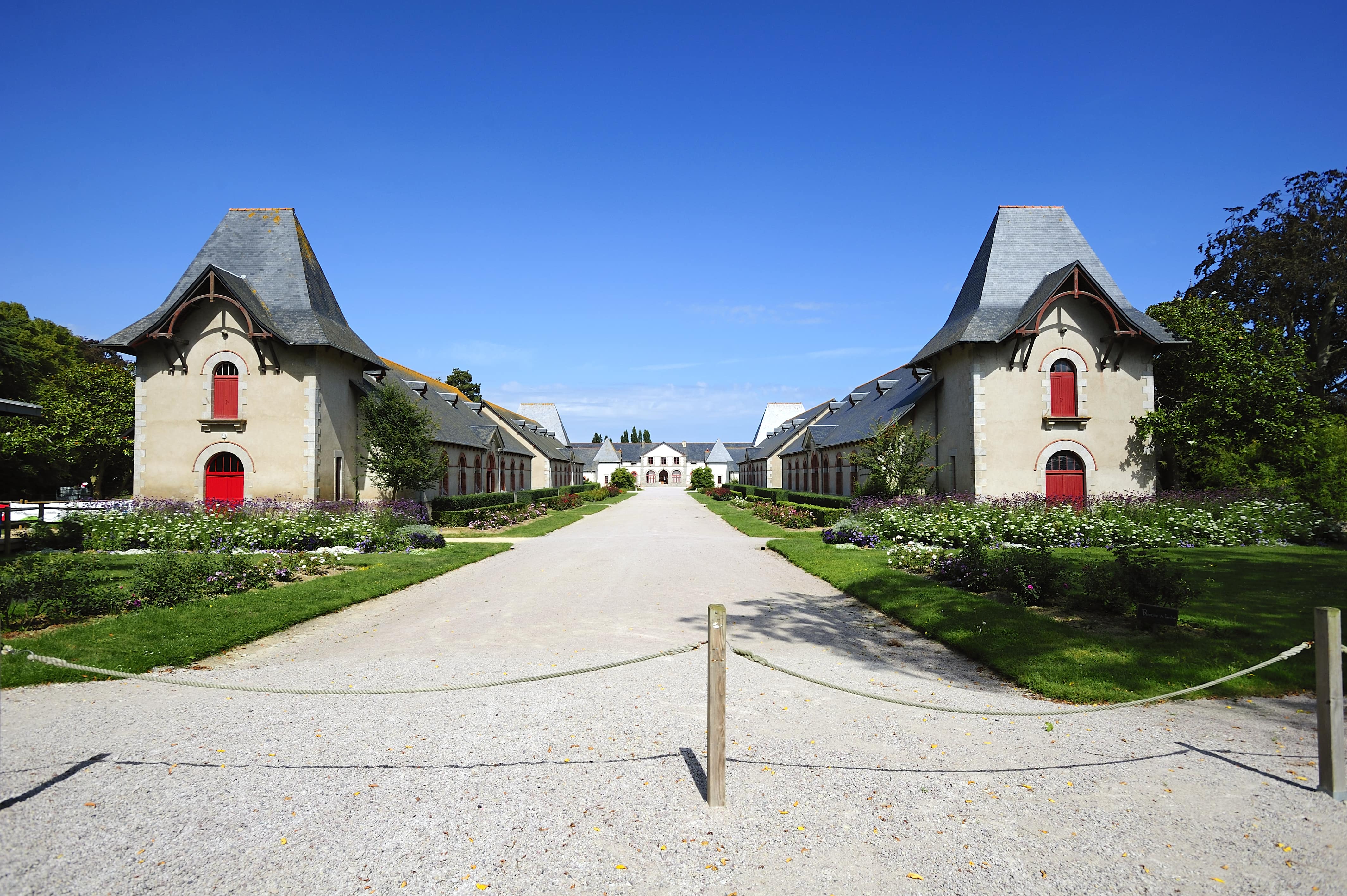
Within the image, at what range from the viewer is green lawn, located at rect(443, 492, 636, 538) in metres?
22.0

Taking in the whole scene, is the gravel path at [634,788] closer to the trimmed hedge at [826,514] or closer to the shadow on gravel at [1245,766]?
the shadow on gravel at [1245,766]

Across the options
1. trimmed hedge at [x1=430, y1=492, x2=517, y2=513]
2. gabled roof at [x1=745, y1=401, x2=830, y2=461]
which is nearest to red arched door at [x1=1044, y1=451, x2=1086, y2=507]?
trimmed hedge at [x1=430, y1=492, x2=517, y2=513]

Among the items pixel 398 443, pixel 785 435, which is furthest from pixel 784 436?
pixel 398 443

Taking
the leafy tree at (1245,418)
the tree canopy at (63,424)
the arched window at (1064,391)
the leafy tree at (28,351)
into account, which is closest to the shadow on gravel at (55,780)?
the arched window at (1064,391)

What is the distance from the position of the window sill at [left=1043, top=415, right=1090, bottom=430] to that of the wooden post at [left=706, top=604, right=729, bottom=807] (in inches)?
827

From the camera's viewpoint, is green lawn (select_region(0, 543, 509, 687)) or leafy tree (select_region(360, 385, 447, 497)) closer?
green lawn (select_region(0, 543, 509, 687))

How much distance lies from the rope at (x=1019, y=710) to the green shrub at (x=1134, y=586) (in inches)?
122

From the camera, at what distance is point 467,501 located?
26984 mm

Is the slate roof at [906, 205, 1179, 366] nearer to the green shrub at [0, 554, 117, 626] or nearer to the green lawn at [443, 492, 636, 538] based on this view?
the green lawn at [443, 492, 636, 538]

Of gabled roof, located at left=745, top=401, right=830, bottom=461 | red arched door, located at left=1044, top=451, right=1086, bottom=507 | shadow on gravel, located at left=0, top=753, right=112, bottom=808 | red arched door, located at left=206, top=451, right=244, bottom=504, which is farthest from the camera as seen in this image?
gabled roof, located at left=745, top=401, right=830, bottom=461

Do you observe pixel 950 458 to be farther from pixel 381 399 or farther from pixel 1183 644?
pixel 381 399

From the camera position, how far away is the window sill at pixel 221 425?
2080cm

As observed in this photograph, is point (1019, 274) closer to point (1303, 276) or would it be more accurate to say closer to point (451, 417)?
point (1303, 276)

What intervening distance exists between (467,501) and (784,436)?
3551 centimetres
